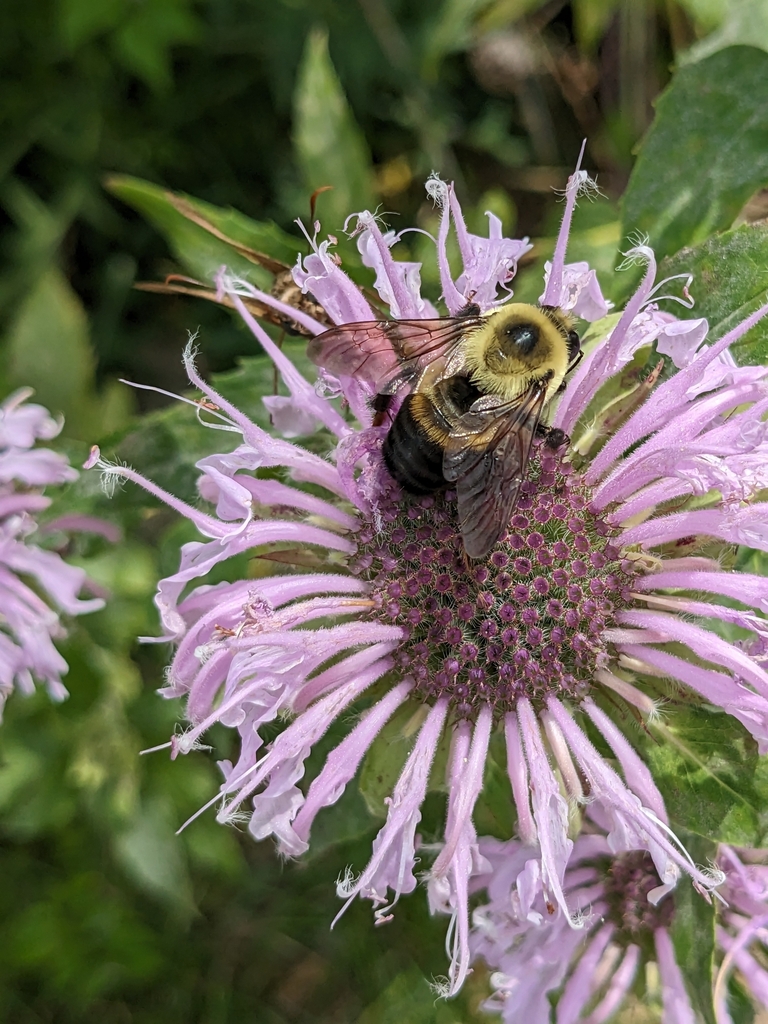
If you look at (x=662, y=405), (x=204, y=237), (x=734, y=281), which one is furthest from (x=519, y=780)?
(x=204, y=237)

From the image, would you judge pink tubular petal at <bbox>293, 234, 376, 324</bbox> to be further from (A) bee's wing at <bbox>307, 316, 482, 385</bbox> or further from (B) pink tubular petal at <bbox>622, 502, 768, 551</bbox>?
(B) pink tubular petal at <bbox>622, 502, 768, 551</bbox>

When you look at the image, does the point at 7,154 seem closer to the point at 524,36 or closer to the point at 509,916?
the point at 524,36

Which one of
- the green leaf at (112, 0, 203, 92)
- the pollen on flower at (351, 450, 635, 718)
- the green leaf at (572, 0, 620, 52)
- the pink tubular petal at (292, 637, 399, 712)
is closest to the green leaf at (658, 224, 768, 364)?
the pollen on flower at (351, 450, 635, 718)

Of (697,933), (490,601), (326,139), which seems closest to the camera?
(490,601)

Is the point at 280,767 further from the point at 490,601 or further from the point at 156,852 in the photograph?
the point at 156,852

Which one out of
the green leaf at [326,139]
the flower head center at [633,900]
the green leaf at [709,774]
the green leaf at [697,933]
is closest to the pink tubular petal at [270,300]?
the green leaf at [326,139]
